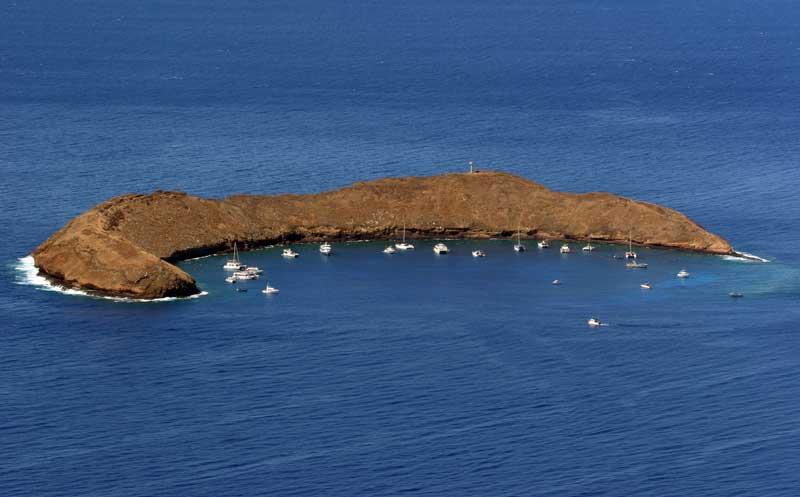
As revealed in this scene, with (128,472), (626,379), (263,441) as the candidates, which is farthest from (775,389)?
(128,472)

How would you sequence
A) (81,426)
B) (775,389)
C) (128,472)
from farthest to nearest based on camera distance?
1. (775,389)
2. (81,426)
3. (128,472)

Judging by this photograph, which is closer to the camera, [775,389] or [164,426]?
[164,426]

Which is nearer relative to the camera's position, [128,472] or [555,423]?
[128,472]

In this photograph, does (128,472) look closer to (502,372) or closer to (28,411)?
(28,411)

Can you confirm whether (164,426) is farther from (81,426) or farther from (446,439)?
(446,439)

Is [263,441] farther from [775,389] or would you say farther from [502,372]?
[775,389]

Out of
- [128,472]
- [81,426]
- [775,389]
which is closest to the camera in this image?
[128,472]

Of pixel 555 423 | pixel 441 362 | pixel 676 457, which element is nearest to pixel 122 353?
pixel 441 362

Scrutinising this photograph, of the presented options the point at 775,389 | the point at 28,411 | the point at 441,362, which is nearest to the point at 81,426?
the point at 28,411
